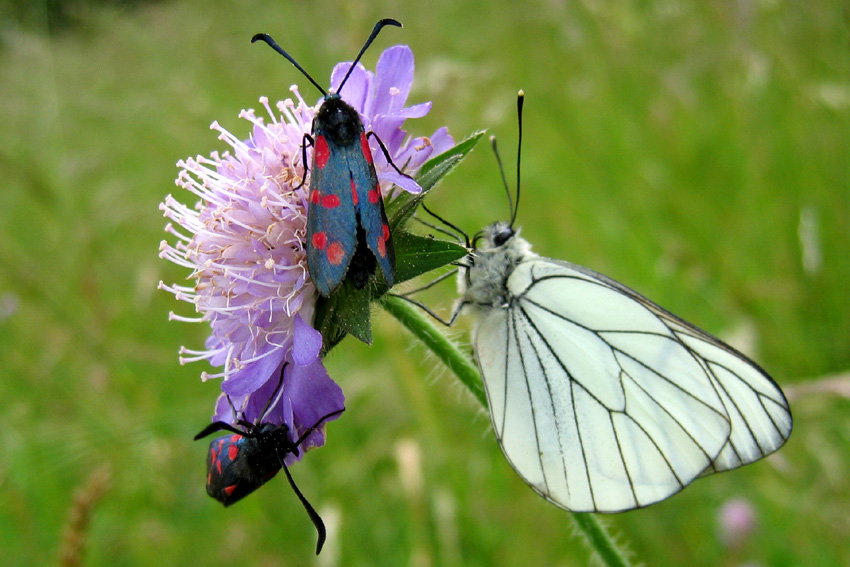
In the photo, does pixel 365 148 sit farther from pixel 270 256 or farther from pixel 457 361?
pixel 457 361

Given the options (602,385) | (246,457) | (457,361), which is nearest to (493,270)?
(457,361)

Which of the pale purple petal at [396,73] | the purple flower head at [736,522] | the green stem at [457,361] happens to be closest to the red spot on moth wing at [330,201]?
the green stem at [457,361]

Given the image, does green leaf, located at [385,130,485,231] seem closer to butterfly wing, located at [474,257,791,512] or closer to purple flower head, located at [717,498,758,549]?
butterfly wing, located at [474,257,791,512]

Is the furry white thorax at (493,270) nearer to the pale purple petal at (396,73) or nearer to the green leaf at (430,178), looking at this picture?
the green leaf at (430,178)

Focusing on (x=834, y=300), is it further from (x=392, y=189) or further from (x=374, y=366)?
(x=392, y=189)

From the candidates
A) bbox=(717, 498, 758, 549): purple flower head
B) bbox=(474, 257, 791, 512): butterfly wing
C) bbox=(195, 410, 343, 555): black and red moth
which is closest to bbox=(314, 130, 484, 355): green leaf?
bbox=(195, 410, 343, 555): black and red moth

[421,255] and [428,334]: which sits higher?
[421,255]
